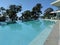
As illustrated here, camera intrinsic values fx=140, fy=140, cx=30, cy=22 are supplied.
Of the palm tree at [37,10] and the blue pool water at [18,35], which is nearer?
the blue pool water at [18,35]

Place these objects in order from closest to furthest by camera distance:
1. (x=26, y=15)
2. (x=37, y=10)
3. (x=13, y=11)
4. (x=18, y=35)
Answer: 1. (x=18, y=35)
2. (x=13, y=11)
3. (x=26, y=15)
4. (x=37, y=10)

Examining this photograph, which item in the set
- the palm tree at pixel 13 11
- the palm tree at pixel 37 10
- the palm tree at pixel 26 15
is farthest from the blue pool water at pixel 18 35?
the palm tree at pixel 37 10

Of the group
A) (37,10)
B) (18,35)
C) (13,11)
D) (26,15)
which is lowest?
(18,35)

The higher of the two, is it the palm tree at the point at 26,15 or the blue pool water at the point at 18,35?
the palm tree at the point at 26,15

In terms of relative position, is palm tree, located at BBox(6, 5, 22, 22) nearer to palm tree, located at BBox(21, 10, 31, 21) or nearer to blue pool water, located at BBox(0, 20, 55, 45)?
palm tree, located at BBox(21, 10, 31, 21)

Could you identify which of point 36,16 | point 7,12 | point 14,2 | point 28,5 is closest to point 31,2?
point 28,5

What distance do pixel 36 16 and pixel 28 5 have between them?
3.31 m

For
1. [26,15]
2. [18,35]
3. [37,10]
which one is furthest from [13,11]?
[18,35]

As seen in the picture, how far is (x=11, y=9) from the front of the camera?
2405cm

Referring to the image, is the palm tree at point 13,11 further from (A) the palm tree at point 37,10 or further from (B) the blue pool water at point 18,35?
(B) the blue pool water at point 18,35

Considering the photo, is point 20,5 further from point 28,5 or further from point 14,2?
point 28,5

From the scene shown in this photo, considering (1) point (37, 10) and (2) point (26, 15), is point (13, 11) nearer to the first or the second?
(2) point (26, 15)

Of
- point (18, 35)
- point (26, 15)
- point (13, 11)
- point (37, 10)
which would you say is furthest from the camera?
point (37, 10)

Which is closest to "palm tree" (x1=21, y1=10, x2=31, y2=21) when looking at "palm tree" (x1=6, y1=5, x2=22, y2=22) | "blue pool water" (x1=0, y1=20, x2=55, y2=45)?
"palm tree" (x1=6, y1=5, x2=22, y2=22)
